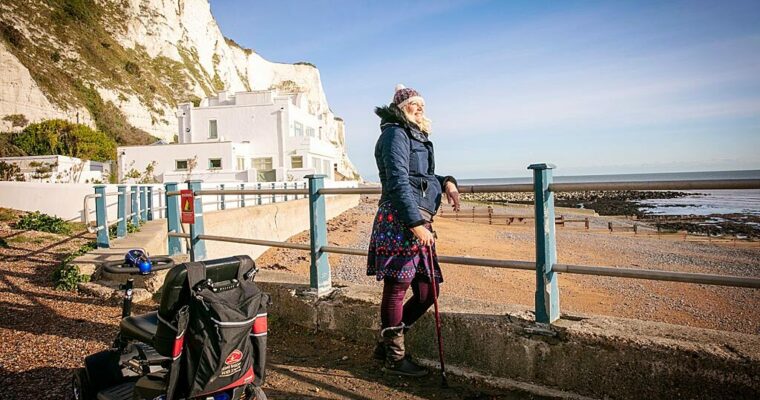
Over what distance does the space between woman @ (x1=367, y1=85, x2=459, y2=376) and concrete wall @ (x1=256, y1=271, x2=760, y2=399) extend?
12.9 inches

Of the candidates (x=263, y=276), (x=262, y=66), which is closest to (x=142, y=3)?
(x=262, y=66)

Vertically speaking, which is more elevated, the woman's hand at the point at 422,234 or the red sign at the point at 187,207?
the red sign at the point at 187,207

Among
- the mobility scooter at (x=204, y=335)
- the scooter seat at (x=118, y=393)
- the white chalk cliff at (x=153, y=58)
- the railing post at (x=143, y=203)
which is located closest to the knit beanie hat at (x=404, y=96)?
the mobility scooter at (x=204, y=335)

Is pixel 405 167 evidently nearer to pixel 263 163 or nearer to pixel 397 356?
pixel 397 356

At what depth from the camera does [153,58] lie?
56.5m

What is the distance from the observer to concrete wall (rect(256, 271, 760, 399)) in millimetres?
2352

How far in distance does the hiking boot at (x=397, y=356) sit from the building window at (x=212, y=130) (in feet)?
121

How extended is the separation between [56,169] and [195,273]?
23.7 metres

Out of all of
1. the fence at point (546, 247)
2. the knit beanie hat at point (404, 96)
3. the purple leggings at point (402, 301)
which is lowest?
the purple leggings at point (402, 301)

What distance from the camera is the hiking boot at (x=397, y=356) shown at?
119 inches

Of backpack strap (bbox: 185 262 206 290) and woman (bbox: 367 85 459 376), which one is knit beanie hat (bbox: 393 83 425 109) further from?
backpack strap (bbox: 185 262 206 290)

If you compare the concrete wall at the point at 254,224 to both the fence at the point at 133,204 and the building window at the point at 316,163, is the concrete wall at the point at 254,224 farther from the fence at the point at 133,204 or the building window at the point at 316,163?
the building window at the point at 316,163

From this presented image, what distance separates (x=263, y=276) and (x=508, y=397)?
2.53 m

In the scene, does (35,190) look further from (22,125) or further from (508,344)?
(22,125)
